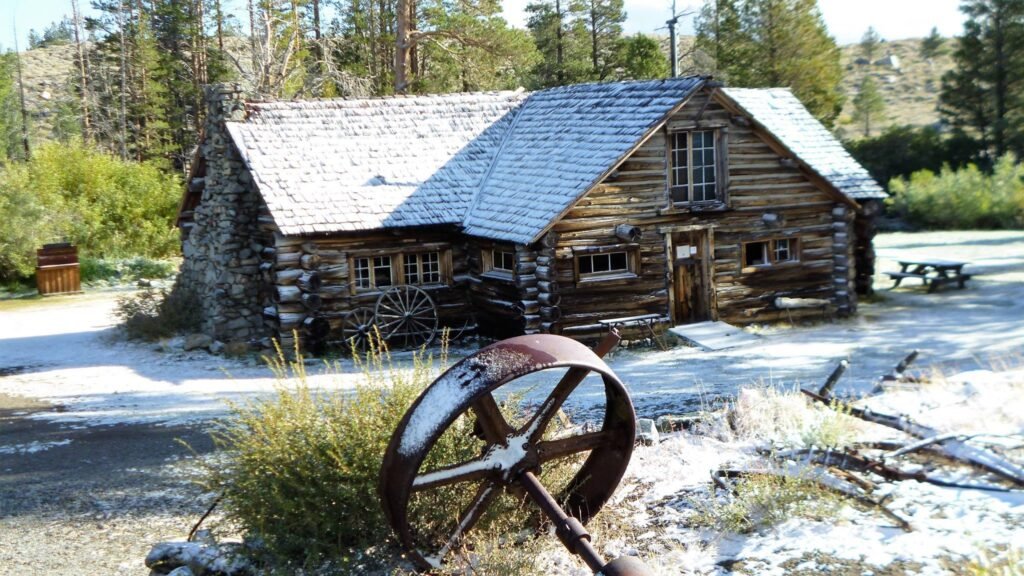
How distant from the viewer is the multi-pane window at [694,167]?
61.8 ft

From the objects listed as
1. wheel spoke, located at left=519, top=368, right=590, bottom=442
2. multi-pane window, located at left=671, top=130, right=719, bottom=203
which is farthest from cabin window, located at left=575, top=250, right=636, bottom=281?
wheel spoke, located at left=519, top=368, right=590, bottom=442

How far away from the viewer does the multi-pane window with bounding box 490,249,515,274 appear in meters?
18.7

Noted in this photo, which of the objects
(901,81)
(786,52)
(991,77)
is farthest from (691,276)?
(901,81)

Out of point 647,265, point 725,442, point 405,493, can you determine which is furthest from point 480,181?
point 405,493

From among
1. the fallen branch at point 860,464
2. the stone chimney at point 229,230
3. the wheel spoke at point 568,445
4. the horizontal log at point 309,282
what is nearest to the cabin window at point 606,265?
the horizontal log at point 309,282

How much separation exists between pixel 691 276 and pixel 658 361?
2877mm

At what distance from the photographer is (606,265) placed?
18516 millimetres

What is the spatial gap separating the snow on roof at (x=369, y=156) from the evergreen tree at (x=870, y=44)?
234 feet

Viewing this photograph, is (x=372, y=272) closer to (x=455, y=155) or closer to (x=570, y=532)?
(x=455, y=155)

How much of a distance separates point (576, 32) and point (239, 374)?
96.6 ft

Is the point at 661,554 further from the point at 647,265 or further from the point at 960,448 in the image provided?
the point at 647,265

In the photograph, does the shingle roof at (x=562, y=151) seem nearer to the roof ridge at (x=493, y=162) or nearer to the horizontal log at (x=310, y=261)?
the roof ridge at (x=493, y=162)

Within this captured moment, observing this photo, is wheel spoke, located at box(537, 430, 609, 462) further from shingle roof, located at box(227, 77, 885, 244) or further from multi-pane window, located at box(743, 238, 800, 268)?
multi-pane window, located at box(743, 238, 800, 268)

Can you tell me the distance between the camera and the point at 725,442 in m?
9.95
